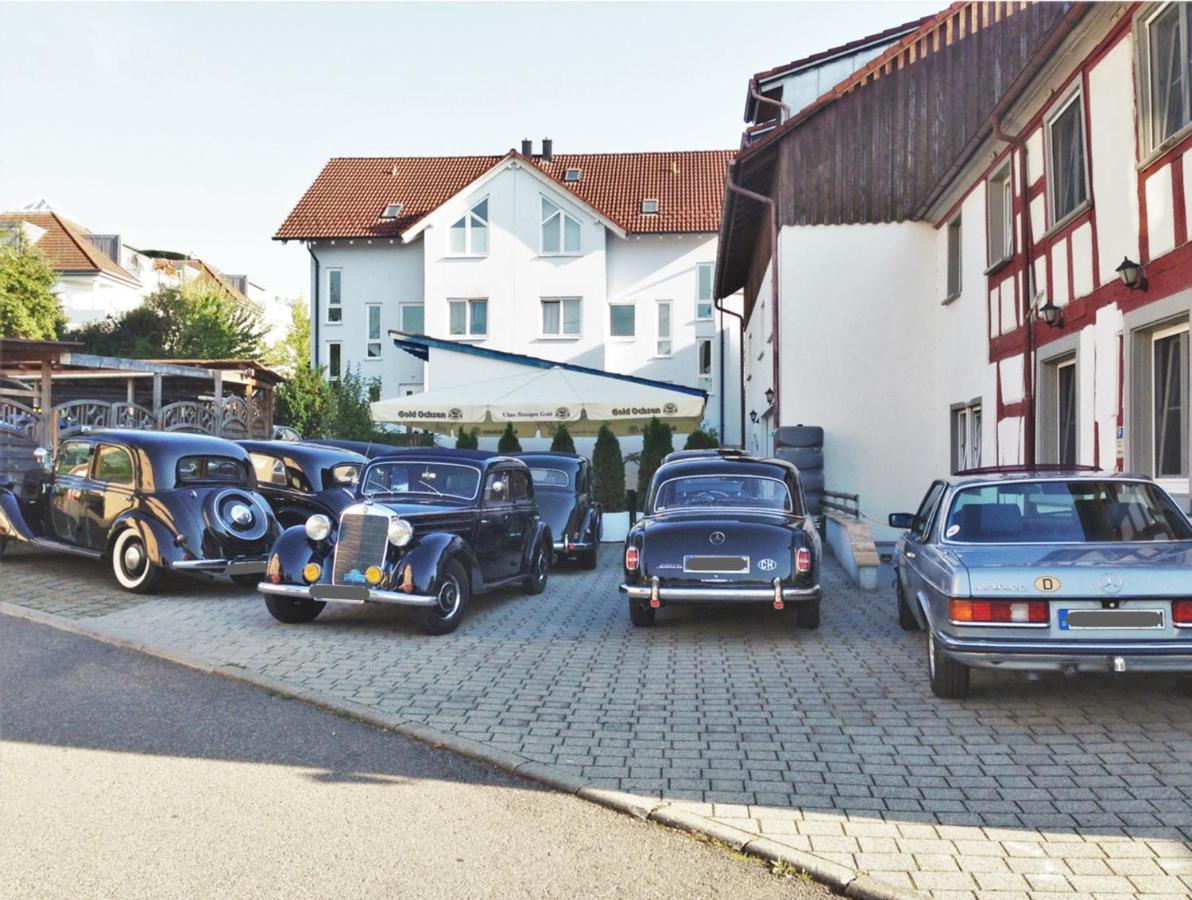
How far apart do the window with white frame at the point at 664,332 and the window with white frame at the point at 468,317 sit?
5921 mm

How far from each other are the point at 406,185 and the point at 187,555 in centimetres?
3110

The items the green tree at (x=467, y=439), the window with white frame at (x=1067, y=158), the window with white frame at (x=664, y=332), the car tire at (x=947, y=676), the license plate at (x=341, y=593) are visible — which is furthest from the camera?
the window with white frame at (x=664, y=332)

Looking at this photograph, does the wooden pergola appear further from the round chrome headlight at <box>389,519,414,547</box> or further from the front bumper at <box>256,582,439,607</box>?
the round chrome headlight at <box>389,519,414,547</box>

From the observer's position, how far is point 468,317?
35.5 meters

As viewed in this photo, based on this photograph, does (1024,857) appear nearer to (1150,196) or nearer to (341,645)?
(341,645)

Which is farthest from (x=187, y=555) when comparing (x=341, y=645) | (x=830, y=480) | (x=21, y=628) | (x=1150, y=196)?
(x=830, y=480)

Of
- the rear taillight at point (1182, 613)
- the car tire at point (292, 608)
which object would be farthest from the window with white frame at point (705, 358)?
the rear taillight at point (1182, 613)

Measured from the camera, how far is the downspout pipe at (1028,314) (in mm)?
11992

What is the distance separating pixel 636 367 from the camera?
1416 inches

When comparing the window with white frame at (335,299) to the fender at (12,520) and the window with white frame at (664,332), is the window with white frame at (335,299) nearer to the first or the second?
the window with white frame at (664,332)

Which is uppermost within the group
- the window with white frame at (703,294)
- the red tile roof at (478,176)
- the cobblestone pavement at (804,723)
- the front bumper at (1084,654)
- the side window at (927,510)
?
the red tile roof at (478,176)

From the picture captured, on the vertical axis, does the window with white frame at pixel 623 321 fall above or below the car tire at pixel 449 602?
above

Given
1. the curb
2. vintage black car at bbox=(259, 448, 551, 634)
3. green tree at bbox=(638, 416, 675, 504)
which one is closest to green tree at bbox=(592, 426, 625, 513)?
green tree at bbox=(638, 416, 675, 504)

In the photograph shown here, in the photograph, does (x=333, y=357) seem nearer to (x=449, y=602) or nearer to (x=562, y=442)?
(x=562, y=442)
